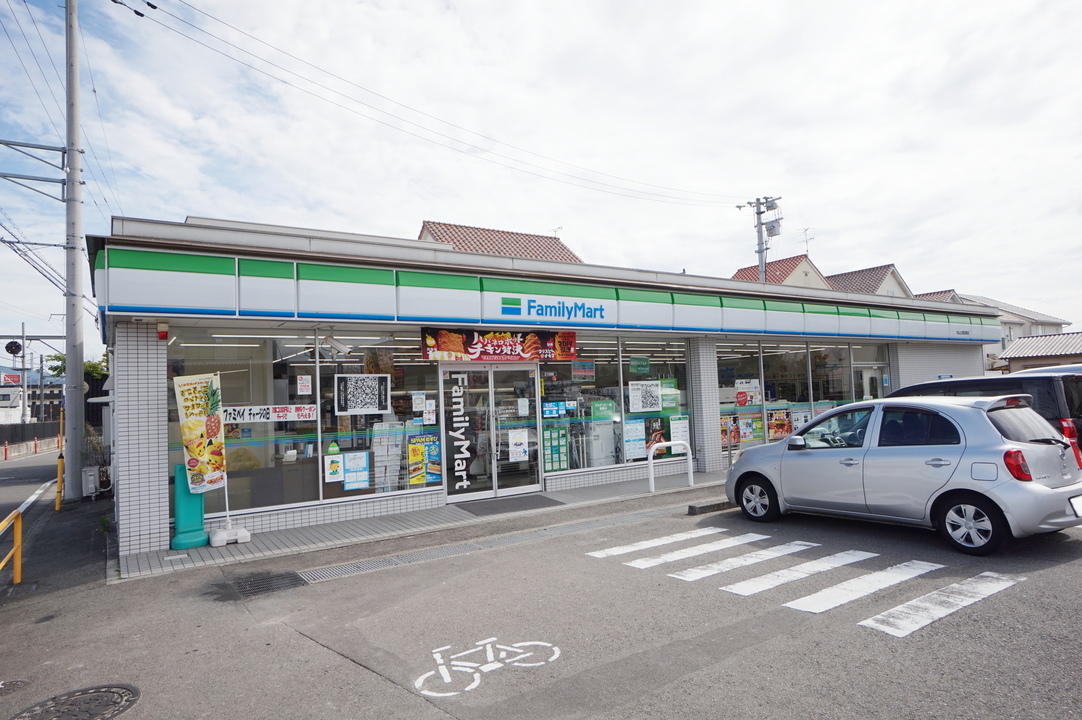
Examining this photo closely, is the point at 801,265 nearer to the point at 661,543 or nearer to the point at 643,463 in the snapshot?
the point at 643,463

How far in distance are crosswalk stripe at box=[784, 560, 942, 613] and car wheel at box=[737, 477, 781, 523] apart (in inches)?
87.7

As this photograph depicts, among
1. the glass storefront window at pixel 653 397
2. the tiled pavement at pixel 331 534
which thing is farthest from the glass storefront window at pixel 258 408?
the glass storefront window at pixel 653 397

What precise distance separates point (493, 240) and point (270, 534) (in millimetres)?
22867

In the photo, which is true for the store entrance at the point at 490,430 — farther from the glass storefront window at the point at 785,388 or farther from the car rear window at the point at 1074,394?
the car rear window at the point at 1074,394

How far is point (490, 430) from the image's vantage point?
38.1 ft

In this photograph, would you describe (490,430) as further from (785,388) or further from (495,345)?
(785,388)

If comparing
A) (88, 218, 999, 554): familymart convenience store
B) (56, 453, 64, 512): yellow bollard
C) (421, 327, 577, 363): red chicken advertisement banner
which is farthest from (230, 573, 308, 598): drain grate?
(56, 453, 64, 512): yellow bollard

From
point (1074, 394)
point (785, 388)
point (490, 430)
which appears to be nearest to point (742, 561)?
point (490, 430)

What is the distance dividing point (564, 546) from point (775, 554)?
8.15ft

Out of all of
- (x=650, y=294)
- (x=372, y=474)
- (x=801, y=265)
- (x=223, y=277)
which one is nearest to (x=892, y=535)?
(x=650, y=294)

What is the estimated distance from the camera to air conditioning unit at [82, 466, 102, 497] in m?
15.0

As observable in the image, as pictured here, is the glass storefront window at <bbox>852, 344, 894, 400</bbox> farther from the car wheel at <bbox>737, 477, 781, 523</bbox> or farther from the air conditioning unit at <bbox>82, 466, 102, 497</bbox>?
the air conditioning unit at <bbox>82, 466, 102, 497</bbox>

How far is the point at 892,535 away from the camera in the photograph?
786 cm

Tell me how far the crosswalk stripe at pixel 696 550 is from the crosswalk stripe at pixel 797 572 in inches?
42.6
